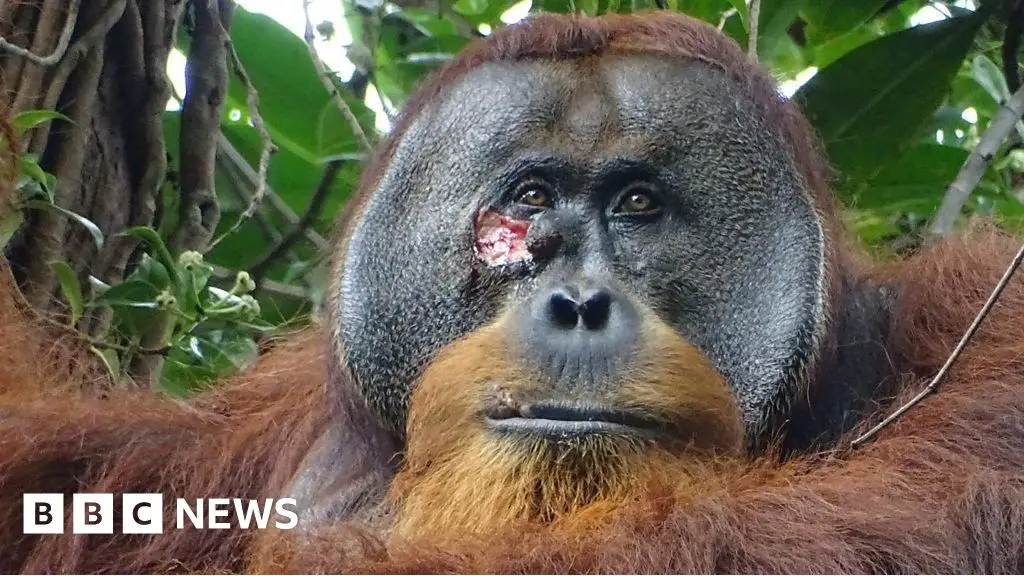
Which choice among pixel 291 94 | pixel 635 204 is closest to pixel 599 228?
pixel 635 204

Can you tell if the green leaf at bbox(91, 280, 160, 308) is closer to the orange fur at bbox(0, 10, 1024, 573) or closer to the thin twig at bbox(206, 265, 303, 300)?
the orange fur at bbox(0, 10, 1024, 573)

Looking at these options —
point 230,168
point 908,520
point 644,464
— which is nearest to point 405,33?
point 230,168

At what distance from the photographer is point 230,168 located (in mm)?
3549

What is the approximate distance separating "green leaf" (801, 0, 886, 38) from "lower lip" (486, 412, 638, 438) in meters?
1.38

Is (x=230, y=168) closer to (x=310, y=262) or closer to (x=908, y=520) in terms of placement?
(x=310, y=262)

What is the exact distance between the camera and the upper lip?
2.13 m

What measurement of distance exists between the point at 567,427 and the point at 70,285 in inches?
44.9

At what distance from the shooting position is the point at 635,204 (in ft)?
7.81

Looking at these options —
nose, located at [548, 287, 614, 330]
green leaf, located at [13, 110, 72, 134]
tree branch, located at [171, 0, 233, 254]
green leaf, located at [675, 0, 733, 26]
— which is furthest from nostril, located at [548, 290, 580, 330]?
green leaf, located at [675, 0, 733, 26]

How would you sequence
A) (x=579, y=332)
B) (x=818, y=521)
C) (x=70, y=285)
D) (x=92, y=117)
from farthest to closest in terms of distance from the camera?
(x=92, y=117) → (x=70, y=285) → (x=579, y=332) → (x=818, y=521)

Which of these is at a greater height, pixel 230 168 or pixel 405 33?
pixel 405 33

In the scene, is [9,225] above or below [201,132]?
below

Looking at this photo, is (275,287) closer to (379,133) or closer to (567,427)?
(379,133)

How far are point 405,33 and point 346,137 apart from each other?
30 centimetres
